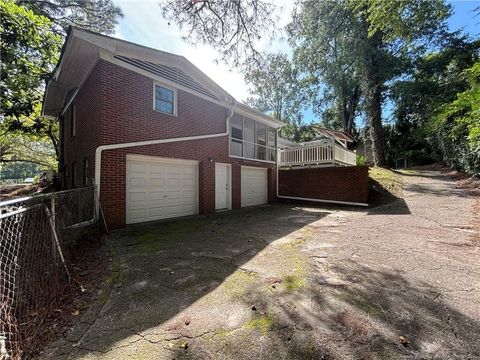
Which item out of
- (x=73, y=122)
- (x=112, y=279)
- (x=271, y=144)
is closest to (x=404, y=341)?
(x=112, y=279)

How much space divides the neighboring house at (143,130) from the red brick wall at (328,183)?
136 inches

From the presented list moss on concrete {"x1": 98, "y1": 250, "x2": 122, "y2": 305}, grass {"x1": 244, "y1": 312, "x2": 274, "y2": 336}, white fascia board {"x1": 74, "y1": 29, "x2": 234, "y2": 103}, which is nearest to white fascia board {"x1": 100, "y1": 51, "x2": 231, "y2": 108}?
white fascia board {"x1": 74, "y1": 29, "x2": 234, "y2": 103}

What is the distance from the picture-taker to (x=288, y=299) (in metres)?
3.09

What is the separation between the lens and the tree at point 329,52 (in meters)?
16.9

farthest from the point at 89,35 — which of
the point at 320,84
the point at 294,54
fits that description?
the point at 320,84

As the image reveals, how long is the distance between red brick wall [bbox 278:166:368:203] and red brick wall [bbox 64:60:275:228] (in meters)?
5.21

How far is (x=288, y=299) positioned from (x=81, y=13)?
62.4 feet

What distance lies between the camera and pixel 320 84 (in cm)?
2700

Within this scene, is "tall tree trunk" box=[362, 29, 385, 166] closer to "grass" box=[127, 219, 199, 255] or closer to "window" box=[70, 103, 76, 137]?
"grass" box=[127, 219, 199, 255]

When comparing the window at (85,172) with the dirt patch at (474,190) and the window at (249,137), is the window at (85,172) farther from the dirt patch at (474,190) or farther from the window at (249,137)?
the dirt patch at (474,190)

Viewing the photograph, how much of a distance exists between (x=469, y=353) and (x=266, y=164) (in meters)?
11.7

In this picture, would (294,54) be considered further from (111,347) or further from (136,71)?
(111,347)

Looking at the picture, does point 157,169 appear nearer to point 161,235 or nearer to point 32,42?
point 161,235

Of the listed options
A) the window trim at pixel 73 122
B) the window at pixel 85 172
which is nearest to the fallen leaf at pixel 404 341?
the window at pixel 85 172
